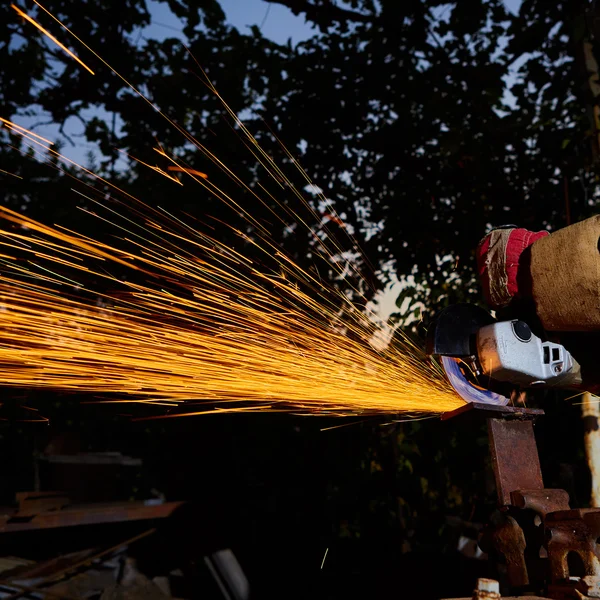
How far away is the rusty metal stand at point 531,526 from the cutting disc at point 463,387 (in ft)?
0.29

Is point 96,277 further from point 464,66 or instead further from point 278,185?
point 464,66

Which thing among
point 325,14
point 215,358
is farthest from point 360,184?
point 215,358

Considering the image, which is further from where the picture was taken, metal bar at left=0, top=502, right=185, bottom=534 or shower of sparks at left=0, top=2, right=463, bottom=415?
metal bar at left=0, top=502, right=185, bottom=534

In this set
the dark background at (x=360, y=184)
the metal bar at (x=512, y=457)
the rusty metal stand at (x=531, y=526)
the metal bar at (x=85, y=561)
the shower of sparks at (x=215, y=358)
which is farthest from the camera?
the dark background at (x=360, y=184)

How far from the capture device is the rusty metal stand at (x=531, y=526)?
1744 millimetres

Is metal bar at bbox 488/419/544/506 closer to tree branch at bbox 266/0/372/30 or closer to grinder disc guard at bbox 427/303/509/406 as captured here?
grinder disc guard at bbox 427/303/509/406

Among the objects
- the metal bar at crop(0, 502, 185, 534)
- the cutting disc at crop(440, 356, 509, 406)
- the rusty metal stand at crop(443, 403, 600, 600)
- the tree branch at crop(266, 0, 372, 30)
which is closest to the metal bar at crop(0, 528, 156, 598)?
the metal bar at crop(0, 502, 185, 534)

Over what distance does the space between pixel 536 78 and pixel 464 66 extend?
715mm

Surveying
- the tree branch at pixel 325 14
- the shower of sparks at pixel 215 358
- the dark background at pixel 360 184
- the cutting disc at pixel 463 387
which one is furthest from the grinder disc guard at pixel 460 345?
the tree branch at pixel 325 14

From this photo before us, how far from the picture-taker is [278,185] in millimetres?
5309

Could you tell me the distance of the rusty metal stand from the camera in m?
1.74

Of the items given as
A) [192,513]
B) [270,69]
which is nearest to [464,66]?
[270,69]

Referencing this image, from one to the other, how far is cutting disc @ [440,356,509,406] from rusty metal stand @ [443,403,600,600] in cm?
9

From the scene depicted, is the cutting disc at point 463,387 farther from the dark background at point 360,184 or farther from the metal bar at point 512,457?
the dark background at point 360,184
